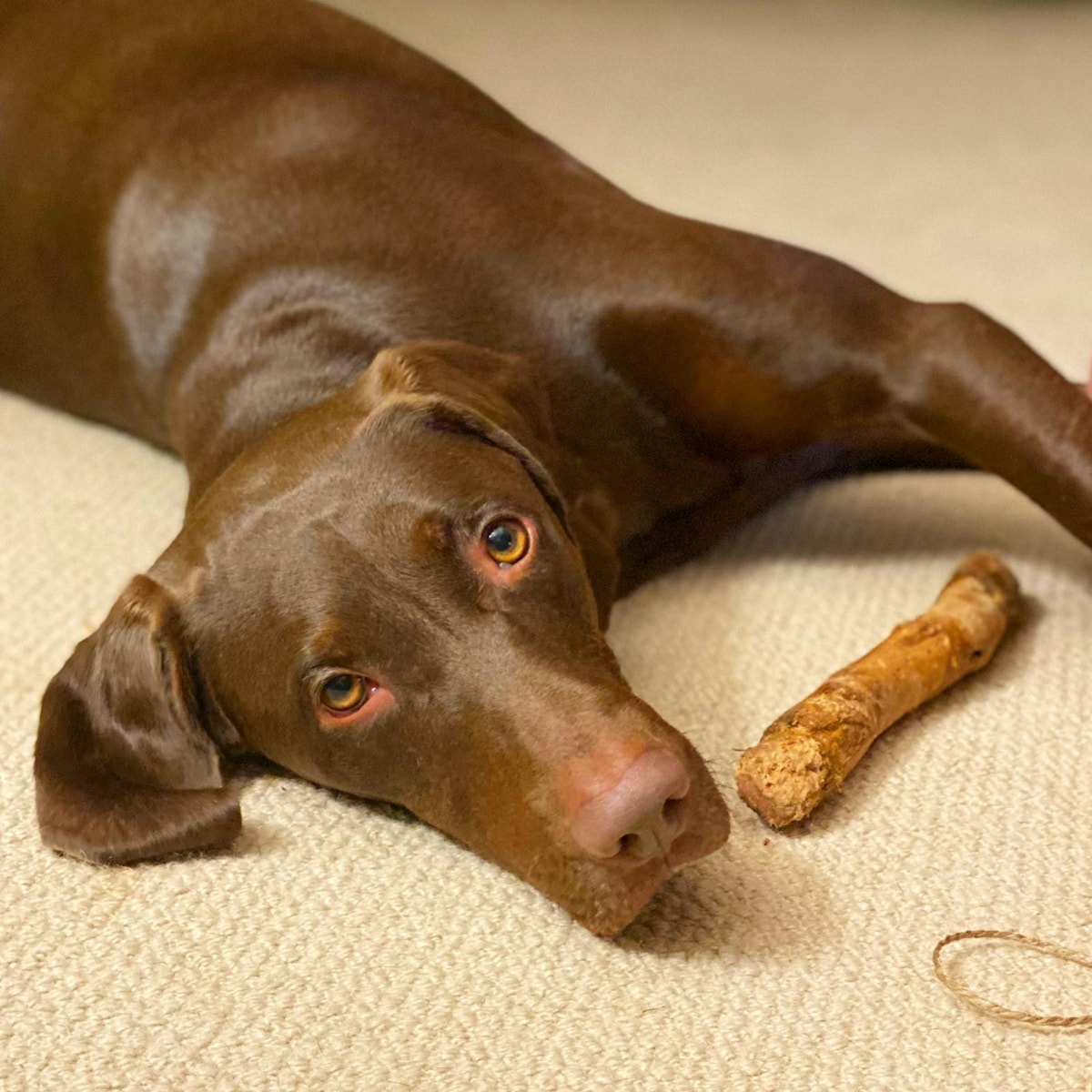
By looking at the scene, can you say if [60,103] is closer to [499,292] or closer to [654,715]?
[499,292]

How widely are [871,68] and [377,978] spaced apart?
4596 mm

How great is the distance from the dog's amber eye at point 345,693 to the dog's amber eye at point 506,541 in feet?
0.73

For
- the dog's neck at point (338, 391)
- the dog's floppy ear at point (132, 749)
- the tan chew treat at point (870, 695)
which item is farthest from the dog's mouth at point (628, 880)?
the dog's neck at point (338, 391)

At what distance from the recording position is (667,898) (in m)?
1.69

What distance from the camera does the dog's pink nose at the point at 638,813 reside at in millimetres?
1503

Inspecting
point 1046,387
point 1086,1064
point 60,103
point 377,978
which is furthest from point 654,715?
point 60,103

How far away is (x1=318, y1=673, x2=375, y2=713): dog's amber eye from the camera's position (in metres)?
1.75

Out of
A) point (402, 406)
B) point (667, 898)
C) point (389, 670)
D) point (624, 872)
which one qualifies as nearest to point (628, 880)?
point (624, 872)

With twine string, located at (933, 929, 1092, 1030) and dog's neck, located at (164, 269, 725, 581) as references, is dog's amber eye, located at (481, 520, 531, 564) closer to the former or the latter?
dog's neck, located at (164, 269, 725, 581)

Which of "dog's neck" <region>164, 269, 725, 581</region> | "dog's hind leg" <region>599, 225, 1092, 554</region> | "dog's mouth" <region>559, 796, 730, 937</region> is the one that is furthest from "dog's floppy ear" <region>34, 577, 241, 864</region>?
"dog's hind leg" <region>599, 225, 1092, 554</region>

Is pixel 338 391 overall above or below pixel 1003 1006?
below

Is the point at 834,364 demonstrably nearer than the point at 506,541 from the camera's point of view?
No

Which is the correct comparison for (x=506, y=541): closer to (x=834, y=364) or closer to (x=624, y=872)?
(x=624, y=872)

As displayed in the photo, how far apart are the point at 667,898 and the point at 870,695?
40 cm
